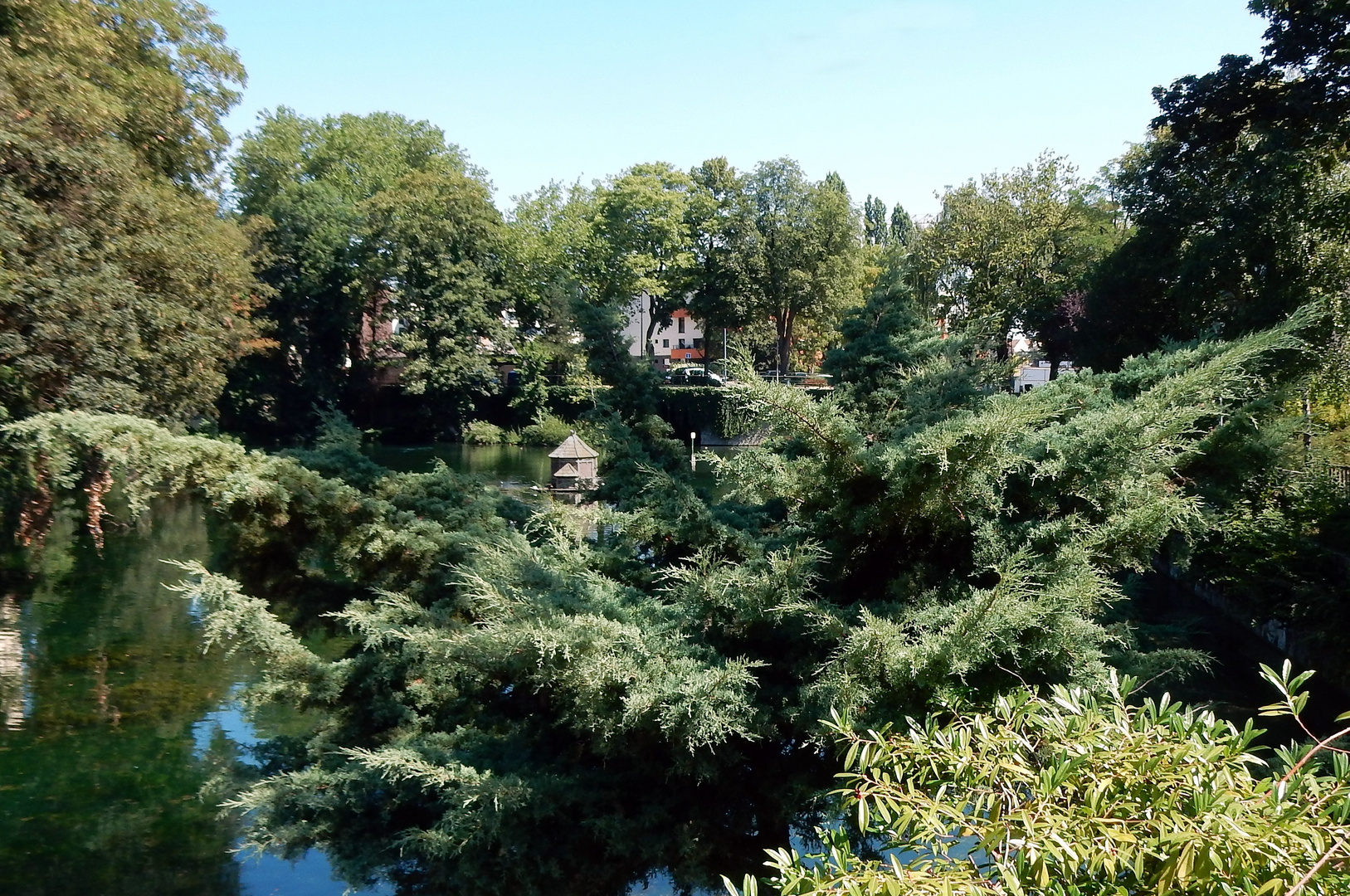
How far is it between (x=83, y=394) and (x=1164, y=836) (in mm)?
16988

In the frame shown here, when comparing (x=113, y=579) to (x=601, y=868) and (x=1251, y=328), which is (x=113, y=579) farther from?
(x=1251, y=328)

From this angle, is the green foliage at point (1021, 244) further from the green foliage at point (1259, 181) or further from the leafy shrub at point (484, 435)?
the leafy shrub at point (484, 435)

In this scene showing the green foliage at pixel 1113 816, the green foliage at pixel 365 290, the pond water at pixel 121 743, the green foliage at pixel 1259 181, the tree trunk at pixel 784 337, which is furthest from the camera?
the tree trunk at pixel 784 337

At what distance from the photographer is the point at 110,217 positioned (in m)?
16.3

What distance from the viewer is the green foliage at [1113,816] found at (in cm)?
195

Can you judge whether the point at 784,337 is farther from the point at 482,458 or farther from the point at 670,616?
the point at 670,616

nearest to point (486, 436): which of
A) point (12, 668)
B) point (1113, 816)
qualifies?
point (12, 668)

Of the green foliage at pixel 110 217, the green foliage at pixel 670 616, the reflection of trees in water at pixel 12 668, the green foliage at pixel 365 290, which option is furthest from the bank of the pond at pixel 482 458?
the green foliage at pixel 670 616

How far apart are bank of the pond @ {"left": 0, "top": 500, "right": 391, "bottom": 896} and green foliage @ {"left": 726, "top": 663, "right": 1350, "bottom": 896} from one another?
4.86 m

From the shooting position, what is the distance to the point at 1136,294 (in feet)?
71.3

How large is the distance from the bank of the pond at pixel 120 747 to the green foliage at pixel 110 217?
11.6ft

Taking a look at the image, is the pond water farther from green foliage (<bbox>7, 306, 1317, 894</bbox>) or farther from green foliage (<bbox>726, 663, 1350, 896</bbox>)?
green foliage (<bbox>726, 663, 1350, 896</bbox>)

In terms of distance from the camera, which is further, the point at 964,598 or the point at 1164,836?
the point at 964,598

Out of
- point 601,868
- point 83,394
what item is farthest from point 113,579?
point 601,868
